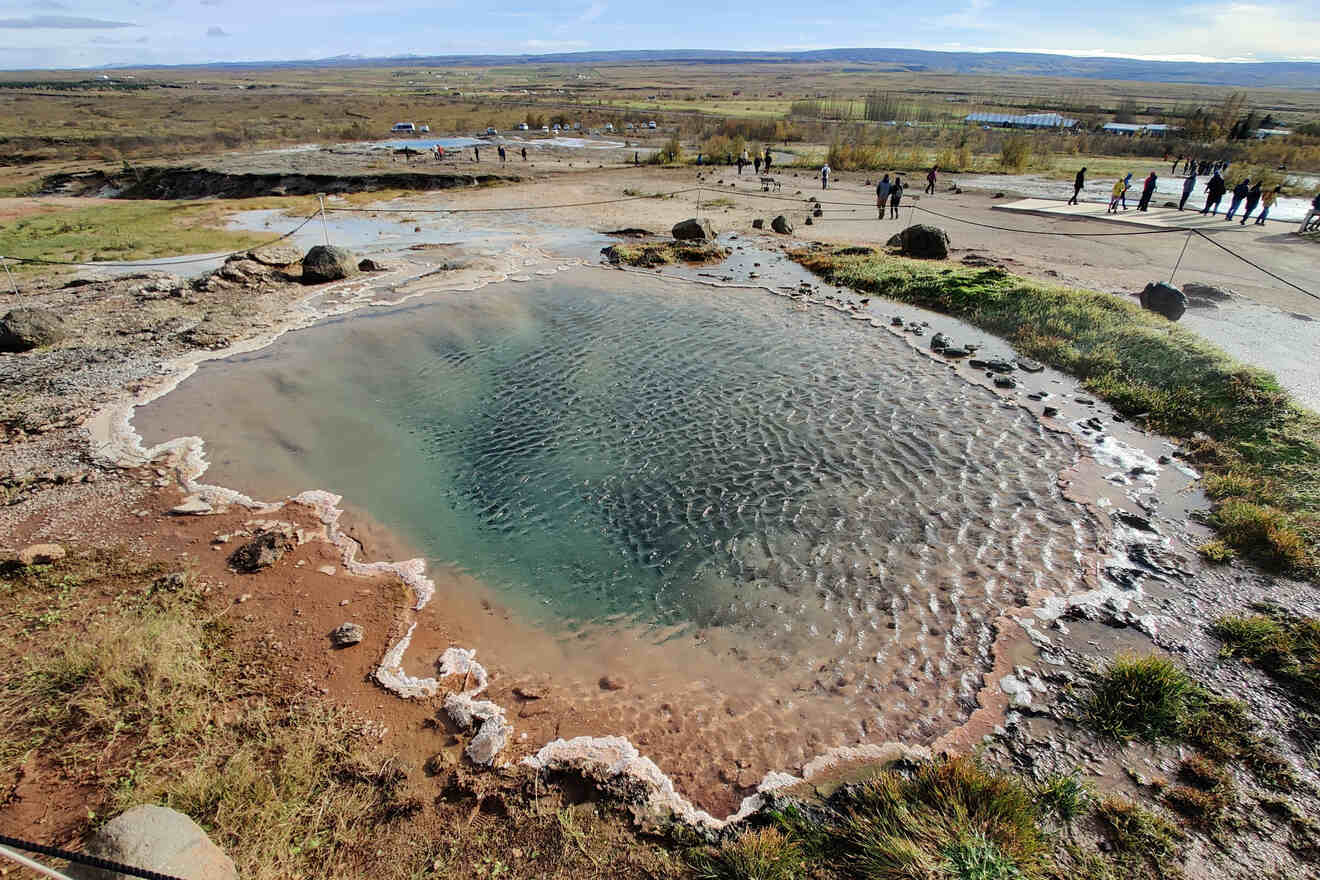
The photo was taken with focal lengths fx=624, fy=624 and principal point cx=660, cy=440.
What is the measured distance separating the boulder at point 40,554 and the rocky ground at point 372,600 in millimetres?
388

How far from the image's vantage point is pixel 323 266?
18938 mm

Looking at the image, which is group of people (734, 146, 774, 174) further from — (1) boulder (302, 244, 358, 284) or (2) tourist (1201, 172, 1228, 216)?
(1) boulder (302, 244, 358, 284)

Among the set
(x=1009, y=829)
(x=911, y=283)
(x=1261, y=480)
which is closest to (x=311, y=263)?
(x=911, y=283)

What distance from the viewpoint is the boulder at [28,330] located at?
44.5 feet

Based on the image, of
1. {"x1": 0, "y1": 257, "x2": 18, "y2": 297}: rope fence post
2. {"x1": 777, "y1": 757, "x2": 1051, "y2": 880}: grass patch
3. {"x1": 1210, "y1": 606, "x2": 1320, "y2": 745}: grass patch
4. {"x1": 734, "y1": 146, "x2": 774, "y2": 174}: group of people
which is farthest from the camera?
{"x1": 734, "y1": 146, "x2": 774, "y2": 174}: group of people

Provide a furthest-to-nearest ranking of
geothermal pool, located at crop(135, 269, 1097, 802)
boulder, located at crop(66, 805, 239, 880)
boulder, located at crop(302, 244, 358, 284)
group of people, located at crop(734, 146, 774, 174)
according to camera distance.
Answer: group of people, located at crop(734, 146, 774, 174), boulder, located at crop(302, 244, 358, 284), geothermal pool, located at crop(135, 269, 1097, 802), boulder, located at crop(66, 805, 239, 880)

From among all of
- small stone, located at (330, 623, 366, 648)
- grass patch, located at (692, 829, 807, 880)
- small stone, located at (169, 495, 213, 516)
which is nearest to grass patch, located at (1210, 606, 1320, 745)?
grass patch, located at (692, 829, 807, 880)

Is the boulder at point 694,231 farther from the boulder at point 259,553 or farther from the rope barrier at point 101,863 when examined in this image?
the rope barrier at point 101,863

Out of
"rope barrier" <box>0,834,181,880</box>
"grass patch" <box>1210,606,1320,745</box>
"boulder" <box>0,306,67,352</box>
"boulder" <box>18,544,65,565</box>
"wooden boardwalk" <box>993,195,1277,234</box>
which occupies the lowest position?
"boulder" <box>18,544,65,565</box>

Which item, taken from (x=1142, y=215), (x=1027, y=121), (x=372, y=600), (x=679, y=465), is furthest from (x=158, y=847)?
(x=1027, y=121)

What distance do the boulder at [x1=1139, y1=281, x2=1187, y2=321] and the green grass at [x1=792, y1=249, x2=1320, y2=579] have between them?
55 centimetres

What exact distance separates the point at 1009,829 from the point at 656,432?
Result: 25.1 feet

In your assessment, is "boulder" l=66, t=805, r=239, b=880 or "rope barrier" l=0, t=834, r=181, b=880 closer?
"rope barrier" l=0, t=834, r=181, b=880

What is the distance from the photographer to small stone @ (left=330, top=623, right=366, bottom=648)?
6727 millimetres
